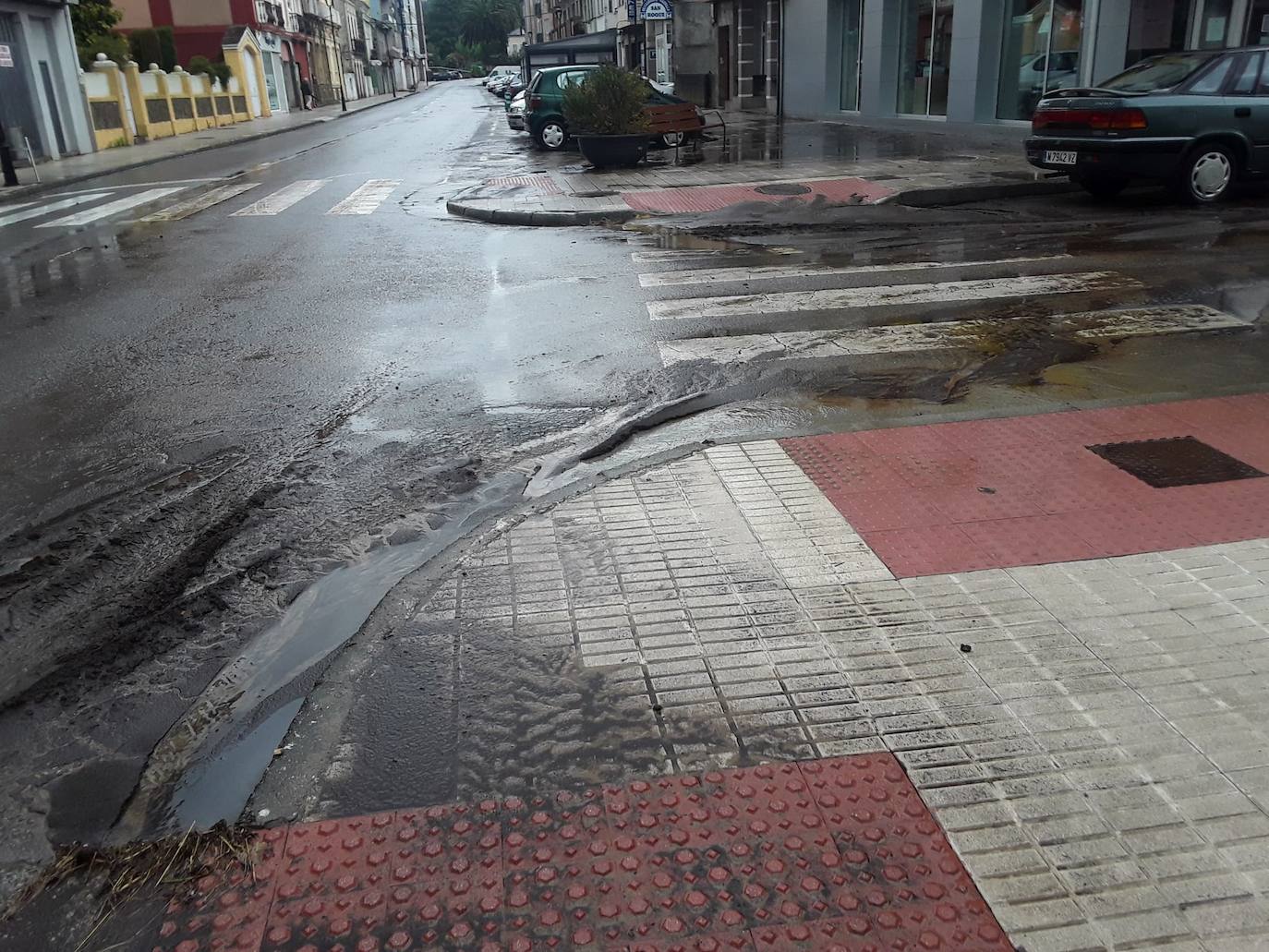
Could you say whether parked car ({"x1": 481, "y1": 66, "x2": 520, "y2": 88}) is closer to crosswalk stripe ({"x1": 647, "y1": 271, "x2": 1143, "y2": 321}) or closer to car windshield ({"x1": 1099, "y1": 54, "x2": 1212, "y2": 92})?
car windshield ({"x1": 1099, "y1": 54, "x2": 1212, "y2": 92})

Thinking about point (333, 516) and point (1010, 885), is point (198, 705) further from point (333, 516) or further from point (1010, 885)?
point (1010, 885)

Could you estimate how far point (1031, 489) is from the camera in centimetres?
494

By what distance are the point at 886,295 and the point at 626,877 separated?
7.11 meters

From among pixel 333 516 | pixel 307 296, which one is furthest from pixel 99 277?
pixel 333 516

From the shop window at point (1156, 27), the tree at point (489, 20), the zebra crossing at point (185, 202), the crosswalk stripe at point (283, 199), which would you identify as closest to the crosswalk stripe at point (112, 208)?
the zebra crossing at point (185, 202)

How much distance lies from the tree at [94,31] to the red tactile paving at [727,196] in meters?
25.5

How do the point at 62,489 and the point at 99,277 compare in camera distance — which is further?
the point at 99,277

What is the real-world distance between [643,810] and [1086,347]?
5.70 metres

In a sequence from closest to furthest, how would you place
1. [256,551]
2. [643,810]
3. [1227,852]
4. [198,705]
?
1. [1227,852]
2. [643,810]
3. [198,705]
4. [256,551]

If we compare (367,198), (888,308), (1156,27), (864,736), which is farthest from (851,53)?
(864,736)

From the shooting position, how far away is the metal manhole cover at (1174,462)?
197 inches

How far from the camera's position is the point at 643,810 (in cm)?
289

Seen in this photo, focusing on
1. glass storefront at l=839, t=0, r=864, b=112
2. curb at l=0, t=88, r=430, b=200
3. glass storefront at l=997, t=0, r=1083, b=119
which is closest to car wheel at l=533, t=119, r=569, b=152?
glass storefront at l=839, t=0, r=864, b=112

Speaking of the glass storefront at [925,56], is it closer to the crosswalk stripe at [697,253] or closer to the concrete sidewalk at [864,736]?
the crosswalk stripe at [697,253]
